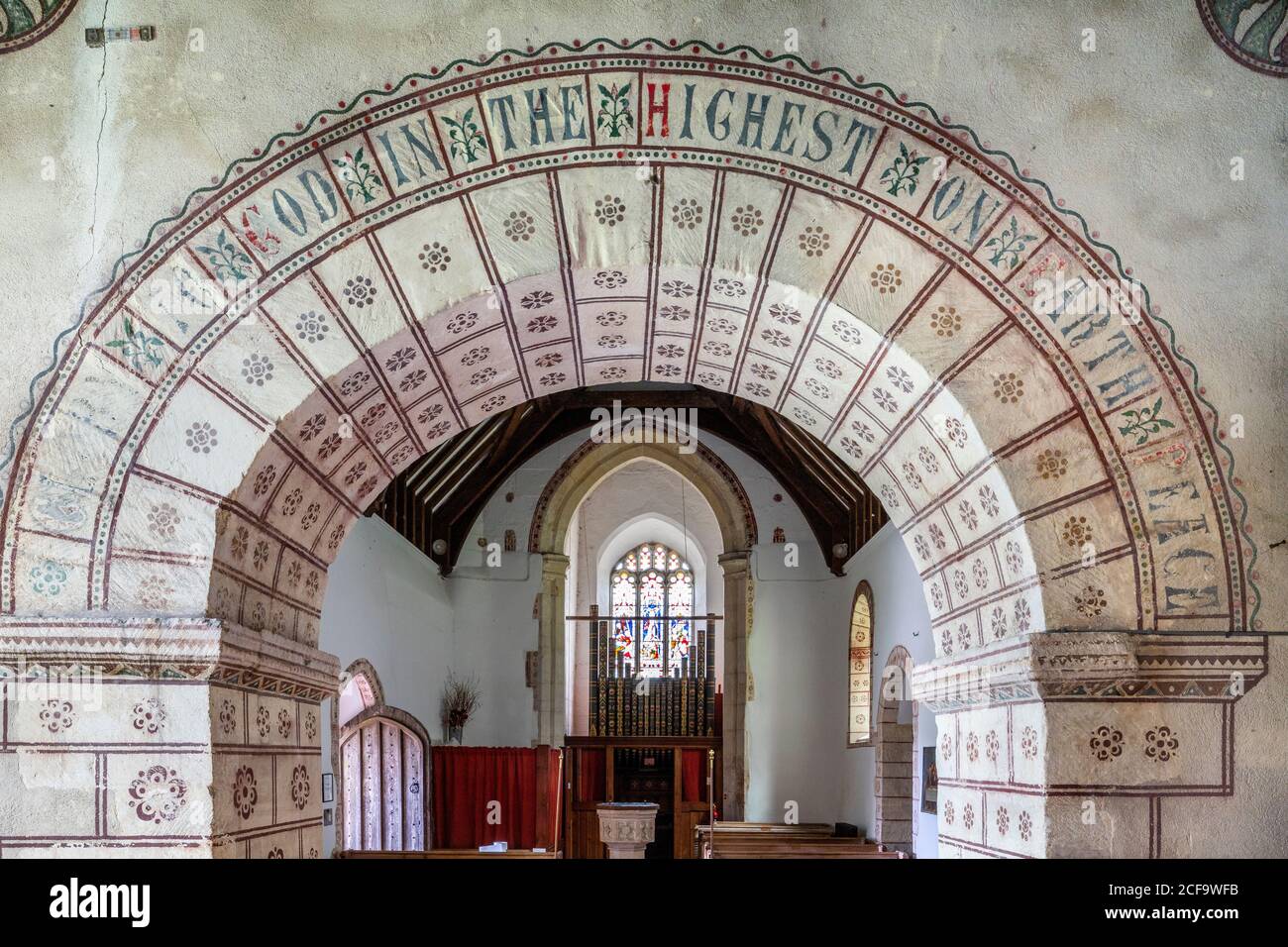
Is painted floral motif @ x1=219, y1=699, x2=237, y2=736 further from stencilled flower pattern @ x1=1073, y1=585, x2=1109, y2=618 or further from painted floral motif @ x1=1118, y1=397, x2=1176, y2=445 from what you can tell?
painted floral motif @ x1=1118, y1=397, x2=1176, y2=445

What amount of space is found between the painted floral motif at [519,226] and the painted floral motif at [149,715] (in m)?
2.00

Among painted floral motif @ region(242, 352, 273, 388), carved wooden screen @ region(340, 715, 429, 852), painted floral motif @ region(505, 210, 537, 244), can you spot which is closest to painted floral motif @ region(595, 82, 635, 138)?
painted floral motif @ region(505, 210, 537, 244)

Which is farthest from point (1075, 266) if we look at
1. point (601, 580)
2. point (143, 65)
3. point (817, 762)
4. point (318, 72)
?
point (601, 580)

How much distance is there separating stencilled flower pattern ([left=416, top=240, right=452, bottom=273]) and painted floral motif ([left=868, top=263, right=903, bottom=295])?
147 cm

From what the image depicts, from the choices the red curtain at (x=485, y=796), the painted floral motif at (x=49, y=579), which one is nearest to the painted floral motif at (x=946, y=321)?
the painted floral motif at (x=49, y=579)

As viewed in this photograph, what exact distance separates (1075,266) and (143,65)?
129 inches

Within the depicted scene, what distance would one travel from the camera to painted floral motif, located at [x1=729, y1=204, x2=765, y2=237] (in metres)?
4.86

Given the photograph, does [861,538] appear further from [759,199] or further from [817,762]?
[759,199]

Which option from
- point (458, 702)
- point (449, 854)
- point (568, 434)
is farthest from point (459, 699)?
point (449, 854)

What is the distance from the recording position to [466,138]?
481 centimetres

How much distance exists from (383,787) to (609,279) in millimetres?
8979

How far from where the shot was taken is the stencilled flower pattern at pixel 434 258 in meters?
4.88

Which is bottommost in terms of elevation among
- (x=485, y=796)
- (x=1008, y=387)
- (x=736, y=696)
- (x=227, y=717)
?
(x=485, y=796)

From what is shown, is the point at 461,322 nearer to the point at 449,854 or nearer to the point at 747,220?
the point at 747,220
